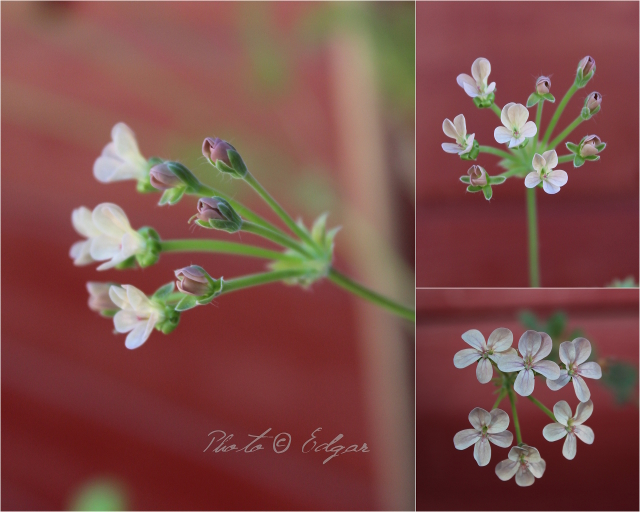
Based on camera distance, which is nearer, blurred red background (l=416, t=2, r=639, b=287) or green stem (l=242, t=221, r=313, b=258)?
green stem (l=242, t=221, r=313, b=258)

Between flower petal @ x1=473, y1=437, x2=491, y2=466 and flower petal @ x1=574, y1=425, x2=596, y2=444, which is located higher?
flower petal @ x1=574, y1=425, x2=596, y2=444

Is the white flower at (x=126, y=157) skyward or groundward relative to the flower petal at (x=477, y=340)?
skyward

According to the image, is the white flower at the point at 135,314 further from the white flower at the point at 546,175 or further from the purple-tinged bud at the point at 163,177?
the white flower at the point at 546,175

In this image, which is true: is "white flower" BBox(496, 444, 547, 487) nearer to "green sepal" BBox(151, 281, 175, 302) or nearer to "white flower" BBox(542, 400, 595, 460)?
"white flower" BBox(542, 400, 595, 460)

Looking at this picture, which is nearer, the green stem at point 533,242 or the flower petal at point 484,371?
the flower petal at point 484,371

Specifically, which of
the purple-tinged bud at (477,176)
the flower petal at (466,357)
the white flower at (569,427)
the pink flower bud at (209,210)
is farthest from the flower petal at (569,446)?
the pink flower bud at (209,210)

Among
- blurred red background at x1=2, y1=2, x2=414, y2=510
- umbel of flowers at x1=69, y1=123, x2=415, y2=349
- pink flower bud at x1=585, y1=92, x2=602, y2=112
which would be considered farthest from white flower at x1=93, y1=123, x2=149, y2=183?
pink flower bud at x1=585, y1=92, x2=602, y2=112

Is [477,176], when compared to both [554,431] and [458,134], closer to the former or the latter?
[458,134]

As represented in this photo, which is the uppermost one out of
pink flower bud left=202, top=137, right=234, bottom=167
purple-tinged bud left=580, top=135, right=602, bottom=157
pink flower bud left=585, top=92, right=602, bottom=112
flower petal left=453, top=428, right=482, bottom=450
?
pink flower bud left=585, top=92, right=602, bottom=112
